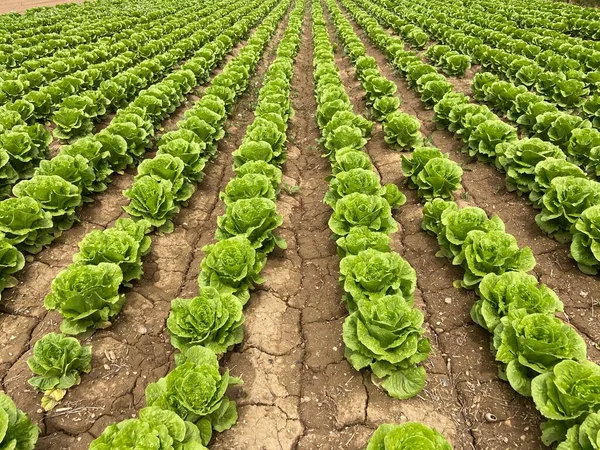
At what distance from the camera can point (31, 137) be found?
747 cm

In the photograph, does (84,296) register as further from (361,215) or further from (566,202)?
(566,202)

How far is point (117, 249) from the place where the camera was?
483 centimetres

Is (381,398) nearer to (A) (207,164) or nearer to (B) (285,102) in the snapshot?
(A) (207,164)

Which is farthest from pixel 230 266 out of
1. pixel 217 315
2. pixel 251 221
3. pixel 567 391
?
pixel 567 391

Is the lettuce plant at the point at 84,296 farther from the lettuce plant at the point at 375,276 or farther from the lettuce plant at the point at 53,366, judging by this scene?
the lettuce plant at the point at 375,276

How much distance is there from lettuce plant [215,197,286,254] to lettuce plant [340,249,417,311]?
1247 millimetres

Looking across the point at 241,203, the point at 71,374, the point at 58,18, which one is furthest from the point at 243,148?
the point at 58,18

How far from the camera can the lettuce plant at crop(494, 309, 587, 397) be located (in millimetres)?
3576

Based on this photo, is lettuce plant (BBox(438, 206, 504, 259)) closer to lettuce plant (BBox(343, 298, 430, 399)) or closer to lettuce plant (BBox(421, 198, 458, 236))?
lettuce plant (BBox(421, 198, 458, 236))

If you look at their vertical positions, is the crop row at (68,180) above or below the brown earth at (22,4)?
above

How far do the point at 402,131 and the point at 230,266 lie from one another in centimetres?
516

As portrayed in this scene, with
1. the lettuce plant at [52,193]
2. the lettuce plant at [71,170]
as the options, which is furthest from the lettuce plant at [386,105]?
the lettuce plant at [52,193]

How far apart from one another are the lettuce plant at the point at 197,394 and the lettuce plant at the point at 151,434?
0.18 metres

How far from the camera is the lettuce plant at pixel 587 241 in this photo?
4.91 meters
